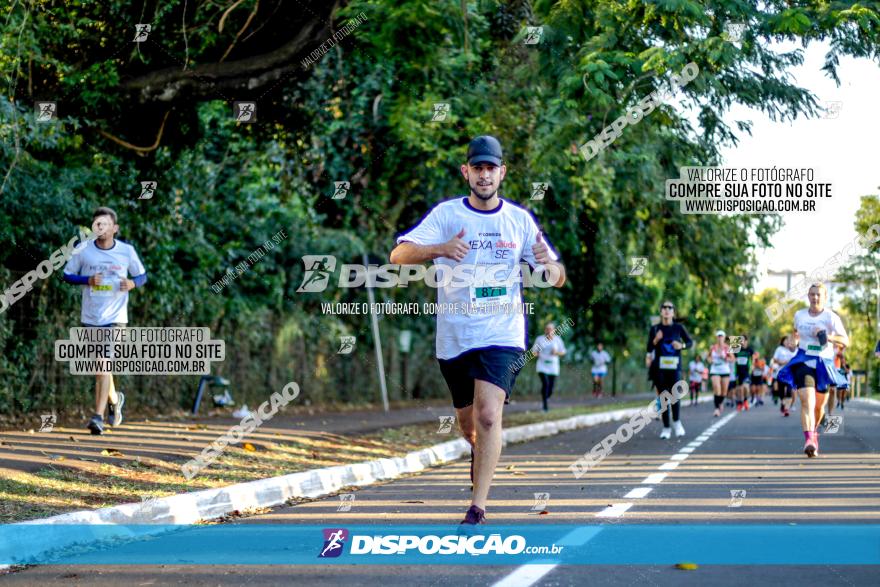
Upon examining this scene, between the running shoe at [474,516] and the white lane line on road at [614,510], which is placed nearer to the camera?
the running shoe at [474,516]

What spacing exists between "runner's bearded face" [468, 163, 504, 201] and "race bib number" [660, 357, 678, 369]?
12664mm

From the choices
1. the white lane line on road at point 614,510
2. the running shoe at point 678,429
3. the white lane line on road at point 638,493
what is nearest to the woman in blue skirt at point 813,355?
the running shoe at point 678,429

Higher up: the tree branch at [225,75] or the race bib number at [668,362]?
the tree branch at [225,75]

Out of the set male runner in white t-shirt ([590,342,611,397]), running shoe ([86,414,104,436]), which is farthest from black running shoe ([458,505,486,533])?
male runner in white t-shirt ([590,342,611,397])

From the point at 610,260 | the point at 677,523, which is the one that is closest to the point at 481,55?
the point at 610,260

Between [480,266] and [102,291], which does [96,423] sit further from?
[480,266]

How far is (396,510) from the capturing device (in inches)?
381

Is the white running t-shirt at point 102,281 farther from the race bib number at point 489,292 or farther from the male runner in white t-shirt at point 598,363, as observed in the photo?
the male runner in white t-shirt at point 598,363

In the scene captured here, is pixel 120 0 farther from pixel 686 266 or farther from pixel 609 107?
pixel 686 266

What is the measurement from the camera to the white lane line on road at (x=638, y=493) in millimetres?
10719

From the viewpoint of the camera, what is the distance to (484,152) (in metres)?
7.90

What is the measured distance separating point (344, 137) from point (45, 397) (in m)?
10.8

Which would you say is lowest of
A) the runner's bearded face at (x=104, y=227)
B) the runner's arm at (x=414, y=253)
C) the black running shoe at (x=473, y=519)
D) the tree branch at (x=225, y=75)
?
the black running shoe at (x=473, y=519)

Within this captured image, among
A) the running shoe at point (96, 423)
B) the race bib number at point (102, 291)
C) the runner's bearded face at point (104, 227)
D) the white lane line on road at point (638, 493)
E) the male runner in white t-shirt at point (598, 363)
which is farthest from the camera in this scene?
the male runner in white t-shirt at point (598, 363)
